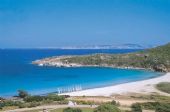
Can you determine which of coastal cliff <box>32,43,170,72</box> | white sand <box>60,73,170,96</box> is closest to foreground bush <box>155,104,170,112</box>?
white sand <box>60,73,170,96</box>

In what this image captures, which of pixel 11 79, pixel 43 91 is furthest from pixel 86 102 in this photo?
pixel 11 79

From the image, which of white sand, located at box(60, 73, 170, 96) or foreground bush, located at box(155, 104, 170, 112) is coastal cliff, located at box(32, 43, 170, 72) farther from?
foreground bush, located at box(155, 104, 170, 112)

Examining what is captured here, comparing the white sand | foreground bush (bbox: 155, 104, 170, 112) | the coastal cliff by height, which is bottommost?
foreground bush (bbox: 155, 104, 170, 112)

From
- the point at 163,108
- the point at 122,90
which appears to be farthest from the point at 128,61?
the point at 163,108

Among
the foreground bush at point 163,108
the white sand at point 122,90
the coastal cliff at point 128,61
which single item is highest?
the coastal cliff at point 128,61

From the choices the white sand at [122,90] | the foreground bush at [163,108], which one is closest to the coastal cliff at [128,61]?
the white sand at [122,90]

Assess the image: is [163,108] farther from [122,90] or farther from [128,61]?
[128,61]

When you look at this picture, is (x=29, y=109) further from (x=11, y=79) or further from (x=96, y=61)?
(x=96, y=61)

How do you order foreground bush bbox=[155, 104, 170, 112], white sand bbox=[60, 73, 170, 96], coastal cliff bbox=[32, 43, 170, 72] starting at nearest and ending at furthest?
foreground bush bbox=[155, 104, 170, 112]
white sand bbox=[60, 73, 170, 96]
coastal cliff bbox=[32, 43, 170, 72]

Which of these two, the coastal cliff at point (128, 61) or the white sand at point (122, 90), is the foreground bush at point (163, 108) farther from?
the coastal cliff at point (128, 61)

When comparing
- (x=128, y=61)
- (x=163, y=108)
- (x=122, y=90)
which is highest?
(x=128, y=61)
